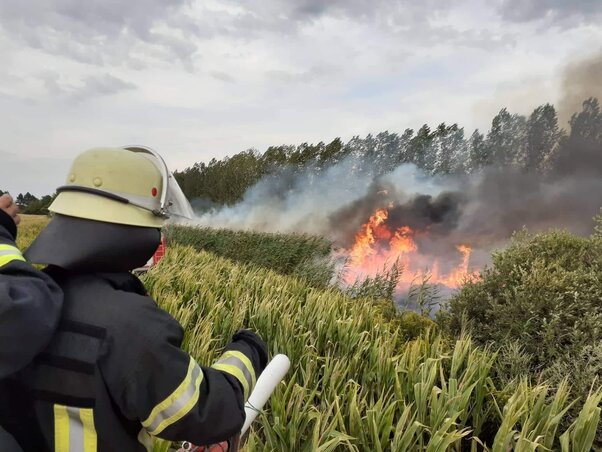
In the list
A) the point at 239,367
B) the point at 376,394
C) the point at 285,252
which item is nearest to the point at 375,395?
the point at 376,394

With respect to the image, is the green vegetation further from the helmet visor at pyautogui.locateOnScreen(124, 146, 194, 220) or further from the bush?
the helmet visor at pyautogui.locateOnScreen(124, 146, 194, 220)

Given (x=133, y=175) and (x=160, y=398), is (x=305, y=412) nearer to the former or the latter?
(x=160, y=398)

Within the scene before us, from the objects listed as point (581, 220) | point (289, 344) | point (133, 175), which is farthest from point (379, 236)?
point (133, 175)

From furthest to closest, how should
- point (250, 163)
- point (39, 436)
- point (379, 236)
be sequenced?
point (250, 163)
point (379, 236)
point (39, 436)

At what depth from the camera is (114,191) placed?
1424 mm

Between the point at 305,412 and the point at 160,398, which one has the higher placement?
the point at 160,398

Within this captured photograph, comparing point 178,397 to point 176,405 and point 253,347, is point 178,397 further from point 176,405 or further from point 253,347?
point 253,347

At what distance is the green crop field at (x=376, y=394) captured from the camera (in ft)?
7.34

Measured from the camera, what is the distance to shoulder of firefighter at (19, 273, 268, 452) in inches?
47.9

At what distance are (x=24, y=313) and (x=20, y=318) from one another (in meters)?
0.02

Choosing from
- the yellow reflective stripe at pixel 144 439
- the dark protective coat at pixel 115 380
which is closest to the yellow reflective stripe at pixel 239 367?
the dark protective coat at pixel 115 380

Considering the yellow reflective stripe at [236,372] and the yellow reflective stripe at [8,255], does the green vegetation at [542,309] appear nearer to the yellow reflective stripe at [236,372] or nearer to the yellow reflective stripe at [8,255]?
the yellow reflective stripe at [236,372]

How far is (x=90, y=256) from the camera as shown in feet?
4.26

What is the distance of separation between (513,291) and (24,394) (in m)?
5.42
